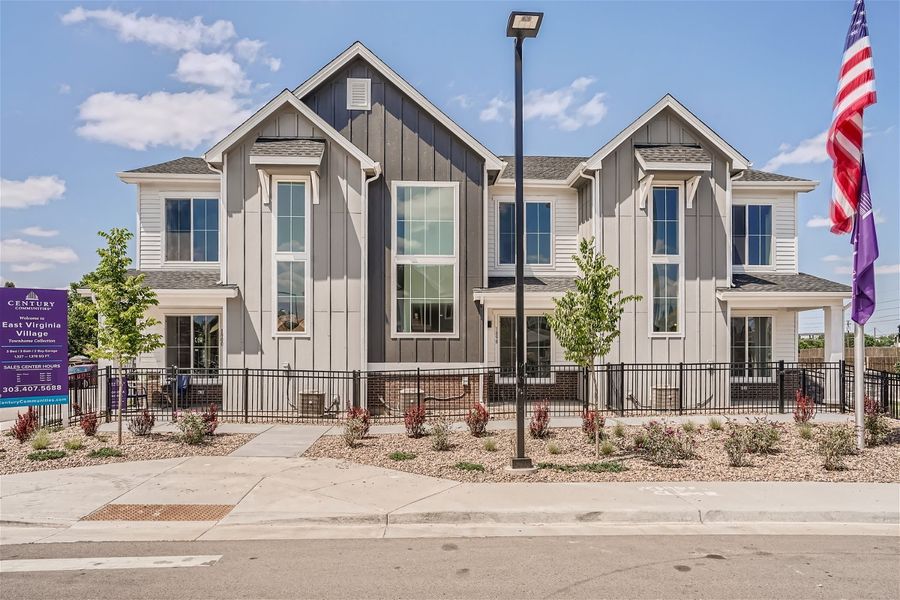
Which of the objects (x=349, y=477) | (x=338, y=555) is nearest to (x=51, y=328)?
(x=349, y=477)

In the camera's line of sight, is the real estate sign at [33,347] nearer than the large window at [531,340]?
Yes

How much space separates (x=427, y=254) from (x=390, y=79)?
16.2ft

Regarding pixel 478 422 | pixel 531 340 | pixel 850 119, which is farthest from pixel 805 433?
pixel 531 340

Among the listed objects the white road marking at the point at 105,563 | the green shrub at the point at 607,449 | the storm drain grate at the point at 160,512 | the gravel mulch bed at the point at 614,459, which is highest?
the green shrub at the point at 607,449

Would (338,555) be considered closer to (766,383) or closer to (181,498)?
(181,498)

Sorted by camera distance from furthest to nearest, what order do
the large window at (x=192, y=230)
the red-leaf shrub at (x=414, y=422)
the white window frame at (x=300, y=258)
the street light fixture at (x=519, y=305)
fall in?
the large window at (x=192, y=230) → the white window frame at (x=300, y=258) → the red-leaf shrub at (x=414, y=422) → the street light fixture at (x=519, y=305)

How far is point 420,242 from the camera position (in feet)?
57.7

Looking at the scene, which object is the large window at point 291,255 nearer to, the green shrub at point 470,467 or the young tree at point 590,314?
the green shrub at point 470,467

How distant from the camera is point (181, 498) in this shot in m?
8.62

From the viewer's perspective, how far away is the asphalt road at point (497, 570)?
18.2ft

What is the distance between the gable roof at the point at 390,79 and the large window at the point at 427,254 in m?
1.31

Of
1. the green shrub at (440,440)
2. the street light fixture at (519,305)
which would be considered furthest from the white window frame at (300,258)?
the street light fixture at (519,305)

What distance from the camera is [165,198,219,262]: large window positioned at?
18.7 meters

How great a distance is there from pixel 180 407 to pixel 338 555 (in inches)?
497
